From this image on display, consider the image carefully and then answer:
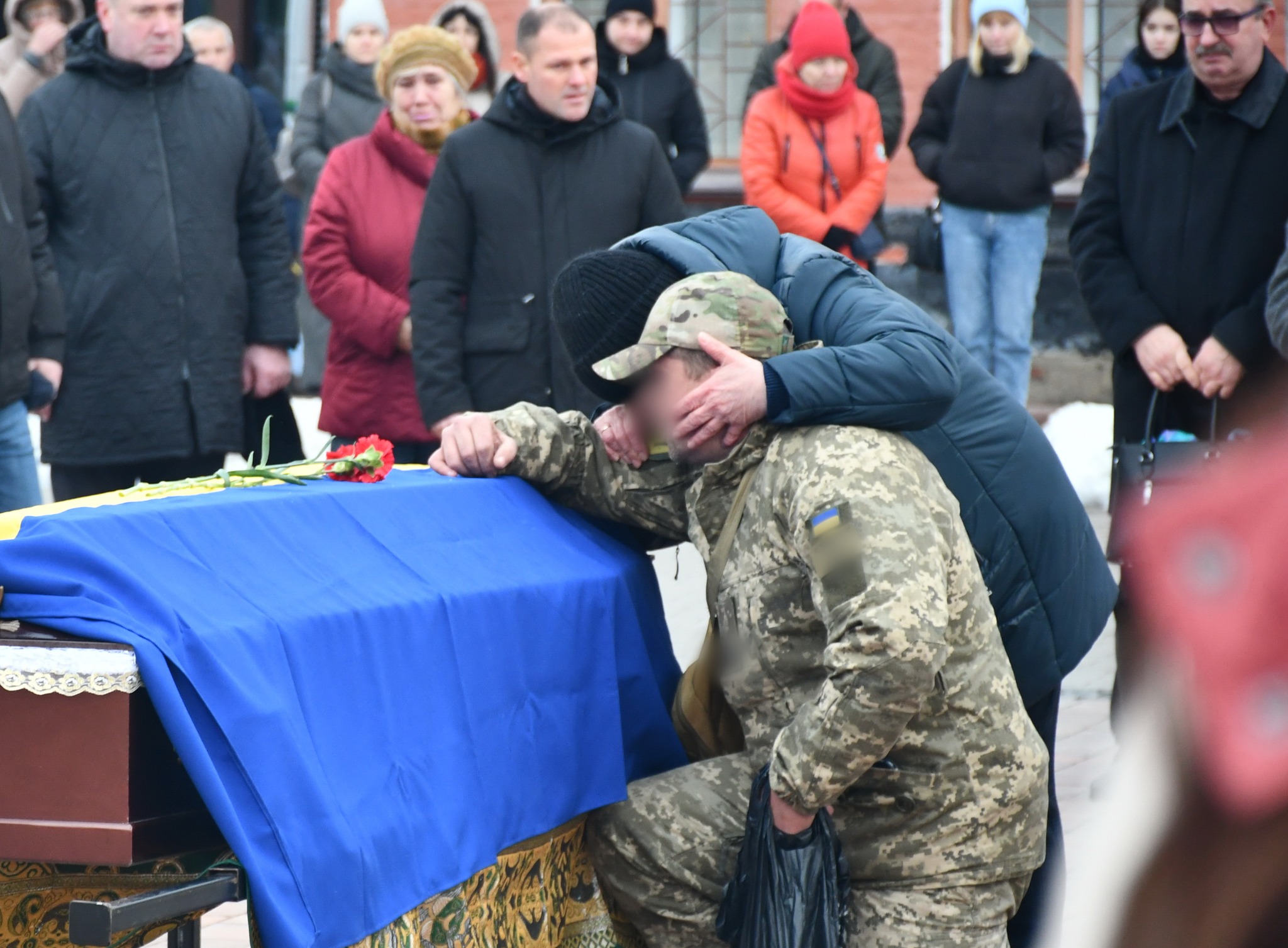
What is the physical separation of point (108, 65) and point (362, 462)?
7.52ft

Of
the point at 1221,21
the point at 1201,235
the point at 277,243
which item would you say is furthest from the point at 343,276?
the point at 1221,21

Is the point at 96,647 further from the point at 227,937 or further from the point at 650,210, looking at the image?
the point at 650,210

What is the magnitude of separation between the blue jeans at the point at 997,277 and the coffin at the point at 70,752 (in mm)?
6256

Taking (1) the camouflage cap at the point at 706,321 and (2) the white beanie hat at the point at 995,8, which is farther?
(2) the white beanie hat at the point at 995,8

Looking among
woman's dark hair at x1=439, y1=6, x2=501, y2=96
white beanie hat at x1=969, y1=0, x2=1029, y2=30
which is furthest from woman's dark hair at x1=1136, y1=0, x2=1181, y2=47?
woman's dark hair at x1=439, y1=6, x2=501, y2=96

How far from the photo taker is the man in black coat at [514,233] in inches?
183

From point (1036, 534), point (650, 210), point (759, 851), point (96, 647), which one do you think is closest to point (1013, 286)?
point (650, 210)

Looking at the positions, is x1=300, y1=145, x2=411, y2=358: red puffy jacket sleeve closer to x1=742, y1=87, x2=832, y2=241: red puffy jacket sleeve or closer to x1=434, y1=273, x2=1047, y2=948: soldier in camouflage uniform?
x1=434, y1=273, x2=1047, y2=948: soldier in camouflage uniform

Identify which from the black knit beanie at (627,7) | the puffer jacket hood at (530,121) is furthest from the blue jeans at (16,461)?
the black knit beanie at (627,7)

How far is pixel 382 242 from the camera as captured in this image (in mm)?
5082

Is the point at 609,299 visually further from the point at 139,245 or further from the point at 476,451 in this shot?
the point at 139,245

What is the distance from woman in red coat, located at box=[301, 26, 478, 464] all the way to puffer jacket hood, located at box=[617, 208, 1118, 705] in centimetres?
209

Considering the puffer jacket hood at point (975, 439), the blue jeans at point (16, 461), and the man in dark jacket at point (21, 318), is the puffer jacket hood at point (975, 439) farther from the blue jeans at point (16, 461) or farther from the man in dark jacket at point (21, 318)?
the blue jeans at point (16, 461)

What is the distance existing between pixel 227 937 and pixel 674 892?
1.25 metres
